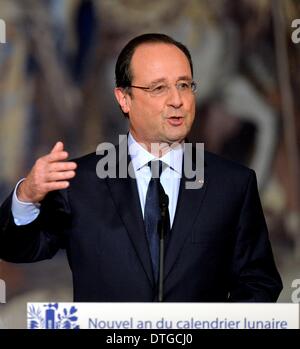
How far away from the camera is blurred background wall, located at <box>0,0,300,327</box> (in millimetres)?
3088

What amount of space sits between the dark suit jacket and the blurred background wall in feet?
3.91

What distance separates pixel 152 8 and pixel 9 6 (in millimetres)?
604

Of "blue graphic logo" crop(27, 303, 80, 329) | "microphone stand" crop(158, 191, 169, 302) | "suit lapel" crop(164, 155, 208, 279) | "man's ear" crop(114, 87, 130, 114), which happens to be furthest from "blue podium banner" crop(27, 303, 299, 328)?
"man's ear" crop(114, 87, 130, 114)

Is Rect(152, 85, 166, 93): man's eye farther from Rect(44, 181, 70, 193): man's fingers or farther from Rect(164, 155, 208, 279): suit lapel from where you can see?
Rect(44, 181, 70, 193): man's fingers

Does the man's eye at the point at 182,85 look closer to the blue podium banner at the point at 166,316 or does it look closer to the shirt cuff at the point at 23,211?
the shirt cuff at the point at 23,211

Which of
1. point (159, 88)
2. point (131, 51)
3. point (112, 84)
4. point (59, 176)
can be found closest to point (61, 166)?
point (59, 176)

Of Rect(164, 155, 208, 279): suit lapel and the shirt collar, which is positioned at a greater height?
the shirt collar

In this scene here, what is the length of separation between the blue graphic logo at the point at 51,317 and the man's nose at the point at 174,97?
0.64 m

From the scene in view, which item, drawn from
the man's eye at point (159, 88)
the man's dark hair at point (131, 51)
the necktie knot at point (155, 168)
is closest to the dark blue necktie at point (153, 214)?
the necktie knot at point (155, 168)

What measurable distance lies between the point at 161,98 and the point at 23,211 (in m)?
0.48

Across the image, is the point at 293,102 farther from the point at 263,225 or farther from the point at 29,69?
the point at 263,225

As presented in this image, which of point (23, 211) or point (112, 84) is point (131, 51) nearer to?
point (23, 211)

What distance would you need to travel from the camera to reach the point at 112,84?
3.13 meters

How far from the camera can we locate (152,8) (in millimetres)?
3098
